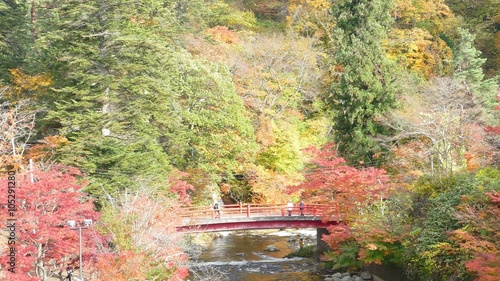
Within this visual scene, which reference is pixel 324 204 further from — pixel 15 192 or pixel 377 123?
pixel 15 192

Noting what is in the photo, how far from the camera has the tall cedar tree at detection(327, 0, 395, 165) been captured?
30.5 m

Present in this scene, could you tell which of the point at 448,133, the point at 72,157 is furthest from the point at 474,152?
the point at 72,157

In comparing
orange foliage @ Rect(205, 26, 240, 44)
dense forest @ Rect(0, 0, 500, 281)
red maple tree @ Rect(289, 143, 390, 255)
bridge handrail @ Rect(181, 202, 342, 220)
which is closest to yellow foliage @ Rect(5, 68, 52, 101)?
dense forest @ Rect(0, 0, 500, 281)

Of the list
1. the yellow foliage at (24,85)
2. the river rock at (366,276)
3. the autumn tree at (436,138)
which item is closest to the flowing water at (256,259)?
the river rock at (366,276)

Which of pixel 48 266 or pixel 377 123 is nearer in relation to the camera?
pixel 48 266

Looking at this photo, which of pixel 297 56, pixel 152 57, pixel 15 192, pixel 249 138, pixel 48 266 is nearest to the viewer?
pixel 15 192

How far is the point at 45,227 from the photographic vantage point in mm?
17453

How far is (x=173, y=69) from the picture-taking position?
30.8m

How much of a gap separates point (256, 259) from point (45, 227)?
54.5ft

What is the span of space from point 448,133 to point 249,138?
11383 mm

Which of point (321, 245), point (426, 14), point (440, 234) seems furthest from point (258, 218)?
point (426, 14)

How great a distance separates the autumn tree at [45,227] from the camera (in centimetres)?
1728

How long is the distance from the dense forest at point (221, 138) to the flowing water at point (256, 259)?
2.61 metres

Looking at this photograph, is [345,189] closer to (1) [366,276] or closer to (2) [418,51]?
(1) [366,276]
